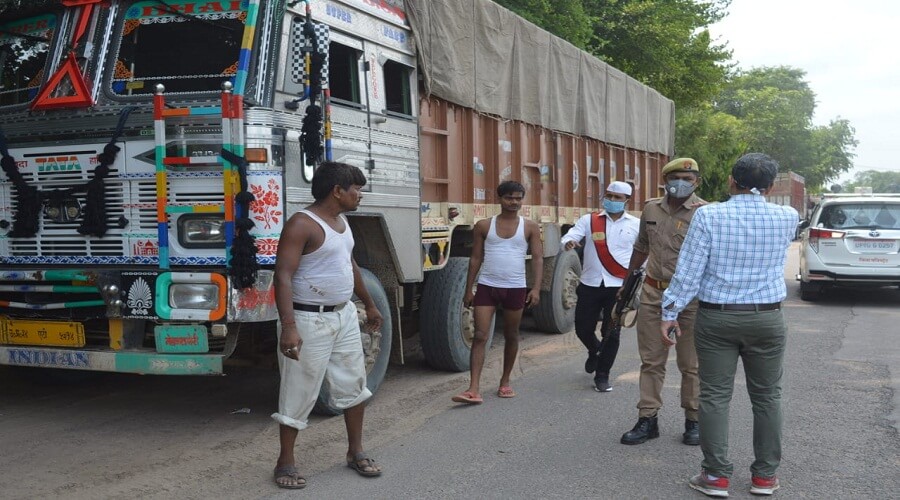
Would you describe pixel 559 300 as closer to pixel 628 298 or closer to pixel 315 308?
pixel 628 298

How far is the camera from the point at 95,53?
19.0 ft

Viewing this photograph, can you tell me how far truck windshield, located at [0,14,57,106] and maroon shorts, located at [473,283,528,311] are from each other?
3446 millimetres

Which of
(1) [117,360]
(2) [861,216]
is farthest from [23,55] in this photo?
(2) [861,216]

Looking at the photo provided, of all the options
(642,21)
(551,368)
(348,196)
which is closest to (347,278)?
(348,196)

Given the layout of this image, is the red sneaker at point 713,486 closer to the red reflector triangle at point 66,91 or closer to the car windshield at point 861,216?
the red reflector triangle at point 66,91

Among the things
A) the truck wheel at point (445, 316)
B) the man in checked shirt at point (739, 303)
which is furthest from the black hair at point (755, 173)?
the truck wheel at point (445, 316)

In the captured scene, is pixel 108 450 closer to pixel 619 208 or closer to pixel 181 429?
pixel 181 429

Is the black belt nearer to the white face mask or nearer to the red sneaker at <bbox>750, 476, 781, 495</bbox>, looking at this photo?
the red sneaker at <bbox>750, 476, 781, 495</bbox>

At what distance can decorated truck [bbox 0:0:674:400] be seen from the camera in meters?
5.19

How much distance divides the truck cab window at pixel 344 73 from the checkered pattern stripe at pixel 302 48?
41 centimetres

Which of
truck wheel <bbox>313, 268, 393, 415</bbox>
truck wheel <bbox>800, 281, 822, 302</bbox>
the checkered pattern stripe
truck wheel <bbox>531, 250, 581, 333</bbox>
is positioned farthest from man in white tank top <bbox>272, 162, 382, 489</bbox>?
truck wheel <bbox>800, 281, 822, 302</bbox>

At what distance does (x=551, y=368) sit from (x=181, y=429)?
347cm

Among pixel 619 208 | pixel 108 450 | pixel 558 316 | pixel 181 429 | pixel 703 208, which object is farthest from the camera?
pixel 558 316

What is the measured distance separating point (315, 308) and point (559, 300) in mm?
5830
